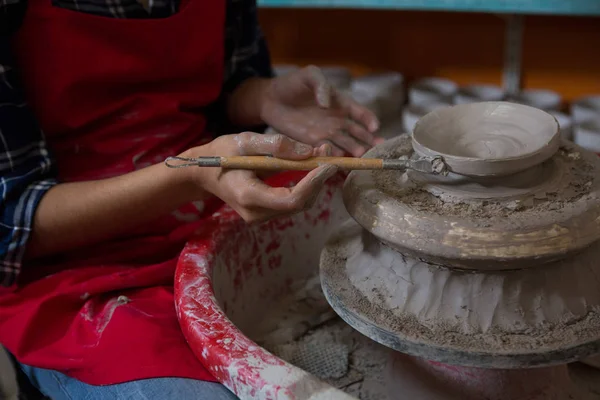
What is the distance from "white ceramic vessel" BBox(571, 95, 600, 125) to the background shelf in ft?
1.17

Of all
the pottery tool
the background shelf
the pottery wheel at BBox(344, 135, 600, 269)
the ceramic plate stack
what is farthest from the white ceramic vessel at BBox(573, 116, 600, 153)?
the pottery tool

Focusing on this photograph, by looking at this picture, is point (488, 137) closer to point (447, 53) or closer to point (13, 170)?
point (13, 170)

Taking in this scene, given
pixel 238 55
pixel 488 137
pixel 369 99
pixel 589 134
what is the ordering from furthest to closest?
pixel 369 99
pixel 589 134
pixel 238 55
pixel 488 137

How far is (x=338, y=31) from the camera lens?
296 cm

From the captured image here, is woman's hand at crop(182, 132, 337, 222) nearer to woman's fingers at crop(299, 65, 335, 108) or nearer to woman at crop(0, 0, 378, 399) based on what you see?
woman at crop(0, 0, 378, 399)

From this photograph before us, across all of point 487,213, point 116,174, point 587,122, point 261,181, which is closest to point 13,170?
point 116,174

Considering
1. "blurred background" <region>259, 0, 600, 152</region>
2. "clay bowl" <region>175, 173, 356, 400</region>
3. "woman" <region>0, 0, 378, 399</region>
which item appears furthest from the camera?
"blurred background" <region>259, 0, 600, 152</region>

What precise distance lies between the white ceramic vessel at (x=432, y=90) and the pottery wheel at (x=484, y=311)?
1.68 meters

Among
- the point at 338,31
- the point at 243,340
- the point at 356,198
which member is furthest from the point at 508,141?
the point at 338,31

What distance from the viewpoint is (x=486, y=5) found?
2199 mm

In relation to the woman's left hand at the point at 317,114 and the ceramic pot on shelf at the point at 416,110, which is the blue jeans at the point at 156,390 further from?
the ceramic pot on shelf at the point at 416,110

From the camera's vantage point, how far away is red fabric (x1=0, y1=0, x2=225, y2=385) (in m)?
1.01

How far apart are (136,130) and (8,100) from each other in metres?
0.24

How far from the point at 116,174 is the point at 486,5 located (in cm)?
146
